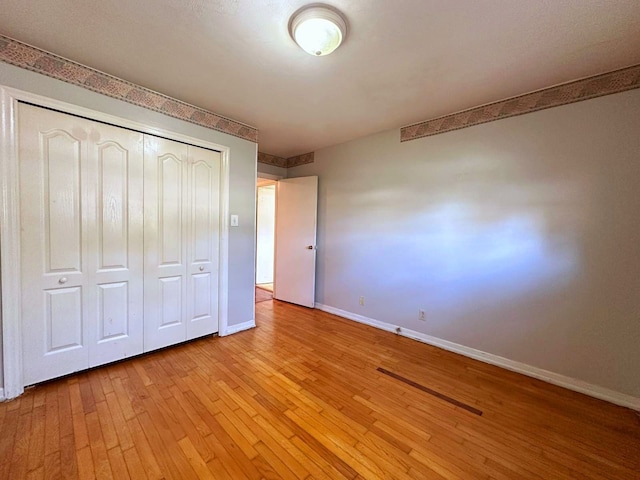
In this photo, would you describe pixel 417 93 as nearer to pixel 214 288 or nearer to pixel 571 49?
pixel 571 49

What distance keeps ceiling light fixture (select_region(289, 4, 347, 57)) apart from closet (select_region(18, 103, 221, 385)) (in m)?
1.63

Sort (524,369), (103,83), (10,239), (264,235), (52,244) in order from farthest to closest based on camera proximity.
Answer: (264,235) < (524,369) < (103,83) < (52,244) < (10,239)

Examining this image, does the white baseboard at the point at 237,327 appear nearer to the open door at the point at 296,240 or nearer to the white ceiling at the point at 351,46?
the open door at the point at 296,240

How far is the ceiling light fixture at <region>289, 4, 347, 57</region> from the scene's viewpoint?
1.40m

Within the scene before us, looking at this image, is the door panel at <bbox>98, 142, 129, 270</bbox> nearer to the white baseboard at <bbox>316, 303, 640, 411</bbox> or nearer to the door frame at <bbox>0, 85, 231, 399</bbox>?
the door frame at <bbox>0, 85, 231, 399</bbox>

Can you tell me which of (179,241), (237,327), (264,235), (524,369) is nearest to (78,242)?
(179,241)

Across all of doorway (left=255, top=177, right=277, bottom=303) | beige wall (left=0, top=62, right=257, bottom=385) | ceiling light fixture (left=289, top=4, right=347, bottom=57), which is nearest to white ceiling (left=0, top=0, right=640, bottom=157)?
ceiling light fixture (left=289, top=4, right=347, bottom=57)

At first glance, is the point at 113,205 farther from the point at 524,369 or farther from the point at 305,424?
the point at 524,369

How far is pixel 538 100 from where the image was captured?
2178mm

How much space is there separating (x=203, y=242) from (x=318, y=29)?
2.17 m

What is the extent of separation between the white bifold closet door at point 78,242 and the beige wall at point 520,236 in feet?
8.42

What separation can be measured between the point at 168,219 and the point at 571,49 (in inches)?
135

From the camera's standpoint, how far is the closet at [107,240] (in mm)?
1818

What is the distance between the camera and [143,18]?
4.86 ft
